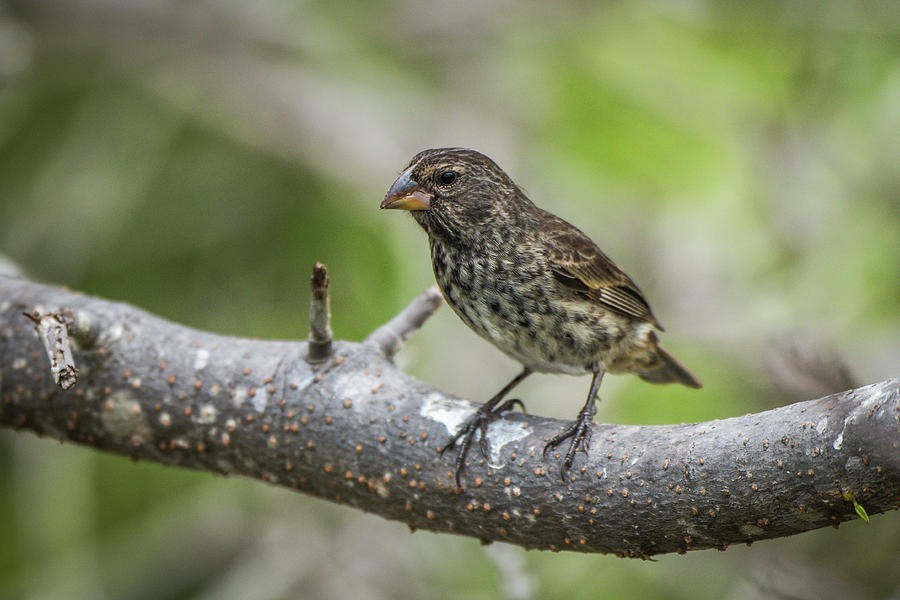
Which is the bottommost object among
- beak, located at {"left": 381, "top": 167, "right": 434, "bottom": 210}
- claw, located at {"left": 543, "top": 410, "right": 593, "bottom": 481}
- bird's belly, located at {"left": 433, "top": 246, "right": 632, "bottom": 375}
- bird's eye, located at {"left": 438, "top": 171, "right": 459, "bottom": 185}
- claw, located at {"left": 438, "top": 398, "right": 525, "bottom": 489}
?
claw, located at {"left": 438, "top": 398, "right": 525, "bottom": 489}

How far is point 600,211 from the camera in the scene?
19.0 feet

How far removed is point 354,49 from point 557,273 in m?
3.28

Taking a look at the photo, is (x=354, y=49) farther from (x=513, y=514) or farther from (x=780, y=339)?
(x=513, y=514)

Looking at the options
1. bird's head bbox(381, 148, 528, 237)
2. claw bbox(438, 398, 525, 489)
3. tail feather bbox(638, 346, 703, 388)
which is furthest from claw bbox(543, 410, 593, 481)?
tail feather bbox(638, 346, 703, 388)

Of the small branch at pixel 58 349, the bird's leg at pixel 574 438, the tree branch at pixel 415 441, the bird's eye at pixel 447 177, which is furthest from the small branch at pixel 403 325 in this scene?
the small branch at pixel 58 349

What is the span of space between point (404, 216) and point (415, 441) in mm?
3023

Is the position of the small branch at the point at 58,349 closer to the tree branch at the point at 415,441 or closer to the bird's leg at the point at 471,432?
the tree branch at the point at 415,441

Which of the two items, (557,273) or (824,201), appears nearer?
(557,273)

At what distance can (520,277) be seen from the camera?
11.1ft

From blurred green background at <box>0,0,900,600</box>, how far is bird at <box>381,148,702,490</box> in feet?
1.85

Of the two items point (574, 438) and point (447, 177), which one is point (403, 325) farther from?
point (574, 438)

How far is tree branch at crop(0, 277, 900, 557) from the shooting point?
2.05 m

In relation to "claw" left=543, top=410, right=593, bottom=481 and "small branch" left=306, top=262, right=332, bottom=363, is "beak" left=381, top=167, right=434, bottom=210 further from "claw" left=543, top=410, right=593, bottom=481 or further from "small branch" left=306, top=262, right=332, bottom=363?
"claw" left=543, top=410, right=593, bottom=481

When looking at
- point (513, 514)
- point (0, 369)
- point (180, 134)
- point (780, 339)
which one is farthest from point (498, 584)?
point (180, 134)
